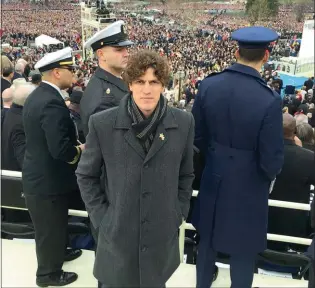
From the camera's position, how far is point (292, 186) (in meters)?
2.26

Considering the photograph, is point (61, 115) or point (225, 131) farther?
point (61, 115)

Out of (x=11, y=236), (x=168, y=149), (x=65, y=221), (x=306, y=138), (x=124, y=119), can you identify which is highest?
(x=124, y=119)

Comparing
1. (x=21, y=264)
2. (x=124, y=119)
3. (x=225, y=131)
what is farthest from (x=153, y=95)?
(x=21, y=264)

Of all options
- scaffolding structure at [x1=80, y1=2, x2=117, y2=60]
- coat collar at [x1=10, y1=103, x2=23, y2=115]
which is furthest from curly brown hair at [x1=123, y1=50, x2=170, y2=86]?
scaffolding structure at [x1=80, y1=2, x2=117, y2=60]

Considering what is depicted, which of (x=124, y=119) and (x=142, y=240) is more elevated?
(x=124, y=119)

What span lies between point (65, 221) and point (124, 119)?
90cm

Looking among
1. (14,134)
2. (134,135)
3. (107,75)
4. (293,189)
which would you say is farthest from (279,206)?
(14,134)

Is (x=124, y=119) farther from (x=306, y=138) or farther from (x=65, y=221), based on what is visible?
(x=306, y=138)

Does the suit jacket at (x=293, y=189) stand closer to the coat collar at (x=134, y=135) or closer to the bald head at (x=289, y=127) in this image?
the bald head at (x=289, y=127)

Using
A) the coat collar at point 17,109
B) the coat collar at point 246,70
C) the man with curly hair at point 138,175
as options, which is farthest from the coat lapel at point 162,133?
the coat collar at point 17,109

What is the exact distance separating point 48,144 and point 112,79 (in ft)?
1.46

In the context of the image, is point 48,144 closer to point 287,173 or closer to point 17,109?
point 17,109

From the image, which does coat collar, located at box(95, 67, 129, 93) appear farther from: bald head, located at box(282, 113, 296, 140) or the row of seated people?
bald head, located at box(282, 113, 296, 140)

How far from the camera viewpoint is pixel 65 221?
2125 millimetres
